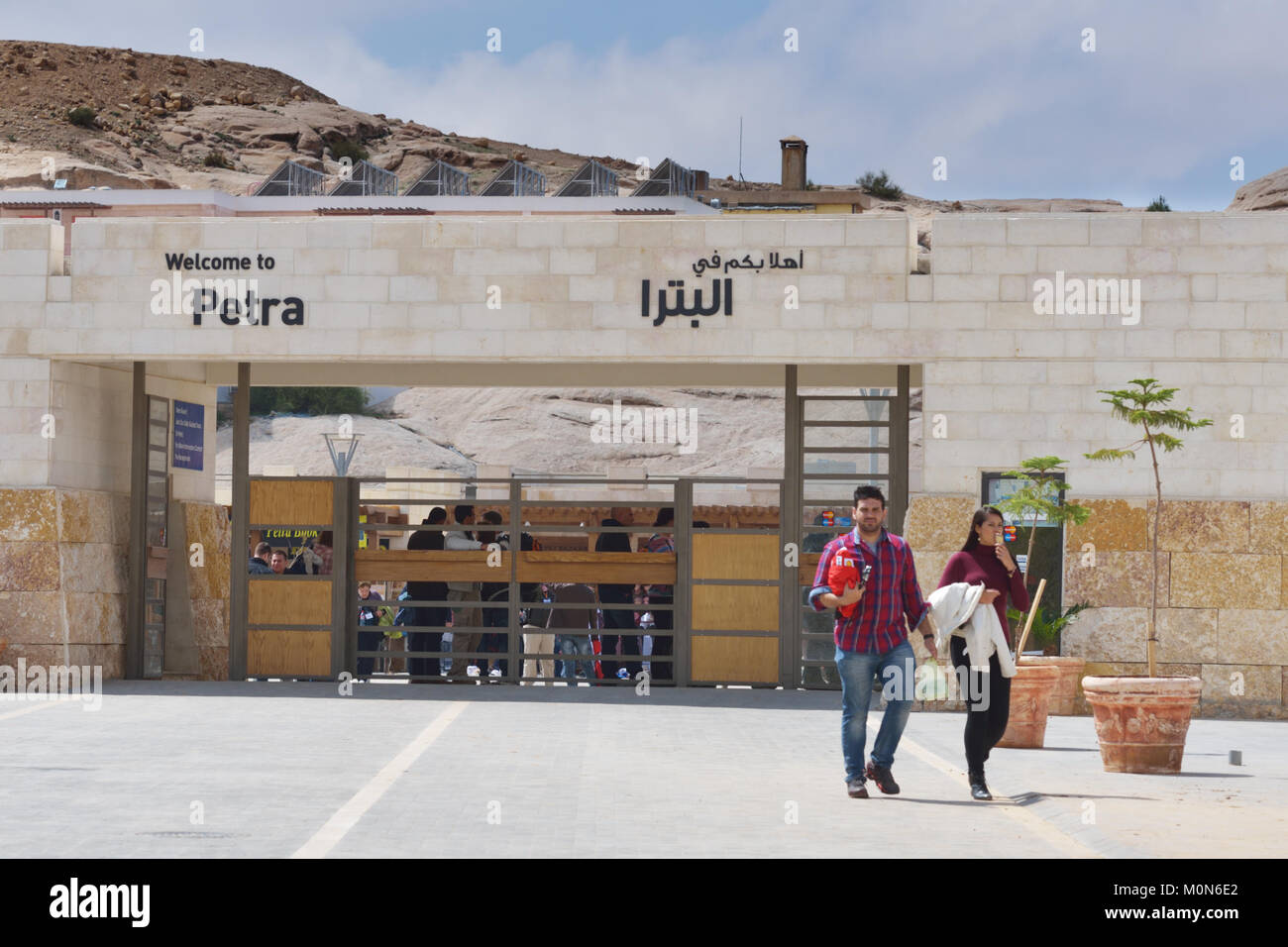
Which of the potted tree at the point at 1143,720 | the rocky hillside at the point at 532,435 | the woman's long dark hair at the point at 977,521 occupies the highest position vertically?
the rocky hillside at the point at 532,435

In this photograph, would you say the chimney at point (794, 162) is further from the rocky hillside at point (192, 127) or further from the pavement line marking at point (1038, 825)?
the pavement line marking at point (1038, 825)

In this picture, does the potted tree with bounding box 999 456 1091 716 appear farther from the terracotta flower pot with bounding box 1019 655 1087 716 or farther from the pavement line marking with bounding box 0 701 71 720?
the pavement line marking with bounding box 0 701 71 720

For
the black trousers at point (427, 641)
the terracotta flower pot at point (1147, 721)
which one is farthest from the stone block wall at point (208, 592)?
the terracotta flower pot at point (1147, 721)

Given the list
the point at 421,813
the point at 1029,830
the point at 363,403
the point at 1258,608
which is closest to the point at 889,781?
the point at 1029,830

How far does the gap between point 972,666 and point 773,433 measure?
49196 millimetres

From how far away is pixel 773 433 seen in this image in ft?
196

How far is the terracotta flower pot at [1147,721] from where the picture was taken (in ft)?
40.2

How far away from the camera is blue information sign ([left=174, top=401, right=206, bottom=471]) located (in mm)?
21453

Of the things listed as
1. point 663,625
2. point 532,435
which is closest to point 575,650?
point 663,625

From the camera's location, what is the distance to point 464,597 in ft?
67.4

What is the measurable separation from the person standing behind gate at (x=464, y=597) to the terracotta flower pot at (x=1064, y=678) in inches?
266

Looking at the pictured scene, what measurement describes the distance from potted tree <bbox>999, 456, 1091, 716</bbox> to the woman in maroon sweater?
134 inches

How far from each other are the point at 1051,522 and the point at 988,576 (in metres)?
4.93
